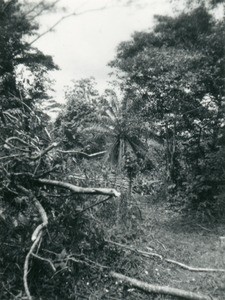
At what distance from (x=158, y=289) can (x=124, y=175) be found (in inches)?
475

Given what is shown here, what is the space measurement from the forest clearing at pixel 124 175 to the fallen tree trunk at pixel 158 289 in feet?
0.05

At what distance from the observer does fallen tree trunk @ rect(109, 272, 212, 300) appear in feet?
15.1

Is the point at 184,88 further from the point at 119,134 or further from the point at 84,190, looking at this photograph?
the point at 84,190

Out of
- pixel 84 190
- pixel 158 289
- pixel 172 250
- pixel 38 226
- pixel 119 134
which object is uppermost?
pixel 119 134

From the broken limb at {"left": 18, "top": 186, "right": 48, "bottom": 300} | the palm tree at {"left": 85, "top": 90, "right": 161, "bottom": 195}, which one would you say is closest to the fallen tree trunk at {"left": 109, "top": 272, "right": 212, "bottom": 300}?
the broken limb at {"left": 18, "top": 186, "right": 48, "bottom": 300}

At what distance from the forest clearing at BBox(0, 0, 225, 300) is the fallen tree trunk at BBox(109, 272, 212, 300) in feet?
0.05

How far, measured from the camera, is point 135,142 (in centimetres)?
1598

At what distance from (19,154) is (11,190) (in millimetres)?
489

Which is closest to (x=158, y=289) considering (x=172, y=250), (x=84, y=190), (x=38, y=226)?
(x=84, y=190)

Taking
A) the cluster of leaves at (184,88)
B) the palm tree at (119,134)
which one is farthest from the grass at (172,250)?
the palm tree at (119,134)

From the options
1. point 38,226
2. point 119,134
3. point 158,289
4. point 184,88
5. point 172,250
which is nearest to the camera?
point 38,226

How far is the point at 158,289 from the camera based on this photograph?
486 cm

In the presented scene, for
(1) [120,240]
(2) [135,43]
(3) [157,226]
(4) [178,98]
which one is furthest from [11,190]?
(2) [135,43]

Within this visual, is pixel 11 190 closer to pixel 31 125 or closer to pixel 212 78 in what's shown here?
pixel 31 125
